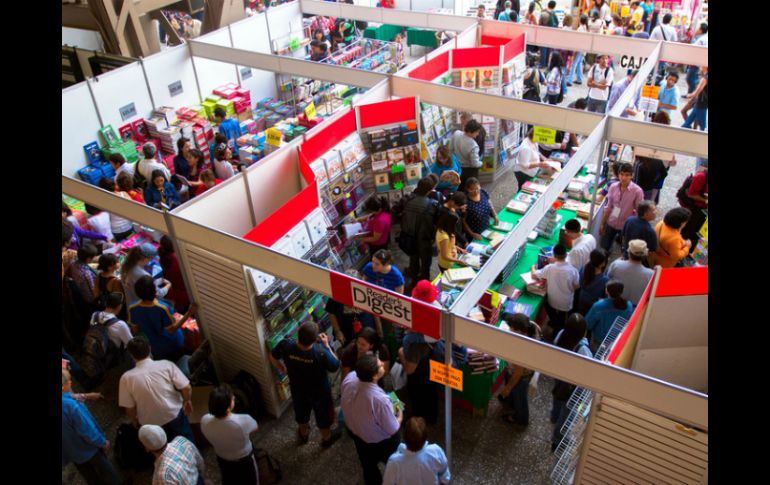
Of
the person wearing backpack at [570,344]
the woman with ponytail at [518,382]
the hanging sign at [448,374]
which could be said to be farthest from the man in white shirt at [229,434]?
the person wearing backpack at [570,344]

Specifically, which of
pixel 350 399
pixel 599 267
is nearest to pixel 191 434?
pixel 350 399

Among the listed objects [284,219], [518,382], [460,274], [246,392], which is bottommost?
[246,392]

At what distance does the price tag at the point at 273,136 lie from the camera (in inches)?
314

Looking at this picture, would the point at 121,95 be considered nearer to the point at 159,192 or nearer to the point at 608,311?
the point at 159,192

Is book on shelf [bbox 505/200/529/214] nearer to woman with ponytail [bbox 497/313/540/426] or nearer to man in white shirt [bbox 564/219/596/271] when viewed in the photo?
man in white shirt [bbox 564/219/596/271]

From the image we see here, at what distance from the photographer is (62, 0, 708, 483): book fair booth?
4148 millimetres

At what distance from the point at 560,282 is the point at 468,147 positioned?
9.75 ft

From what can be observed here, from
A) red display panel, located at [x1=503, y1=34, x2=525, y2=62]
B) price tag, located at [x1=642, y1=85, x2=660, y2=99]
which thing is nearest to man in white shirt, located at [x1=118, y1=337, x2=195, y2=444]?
red display panel, located at [x1=503, y1=34, x2=525, y2=62]

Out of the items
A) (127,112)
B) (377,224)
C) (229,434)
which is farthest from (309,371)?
(127,112)

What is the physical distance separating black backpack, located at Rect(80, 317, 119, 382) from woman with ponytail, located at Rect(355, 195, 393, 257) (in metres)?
2.84

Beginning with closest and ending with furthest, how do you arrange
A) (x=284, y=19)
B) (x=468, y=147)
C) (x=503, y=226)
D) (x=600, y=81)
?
1. (x=503, y=226)
2. (x=468, y=147)
3. (x=600, y=81)
4. (x=284, y=19)

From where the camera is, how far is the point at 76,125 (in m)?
8.51

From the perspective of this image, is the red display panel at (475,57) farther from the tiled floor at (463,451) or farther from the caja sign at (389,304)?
the caja sign at (389,304)

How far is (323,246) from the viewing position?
636 cm
